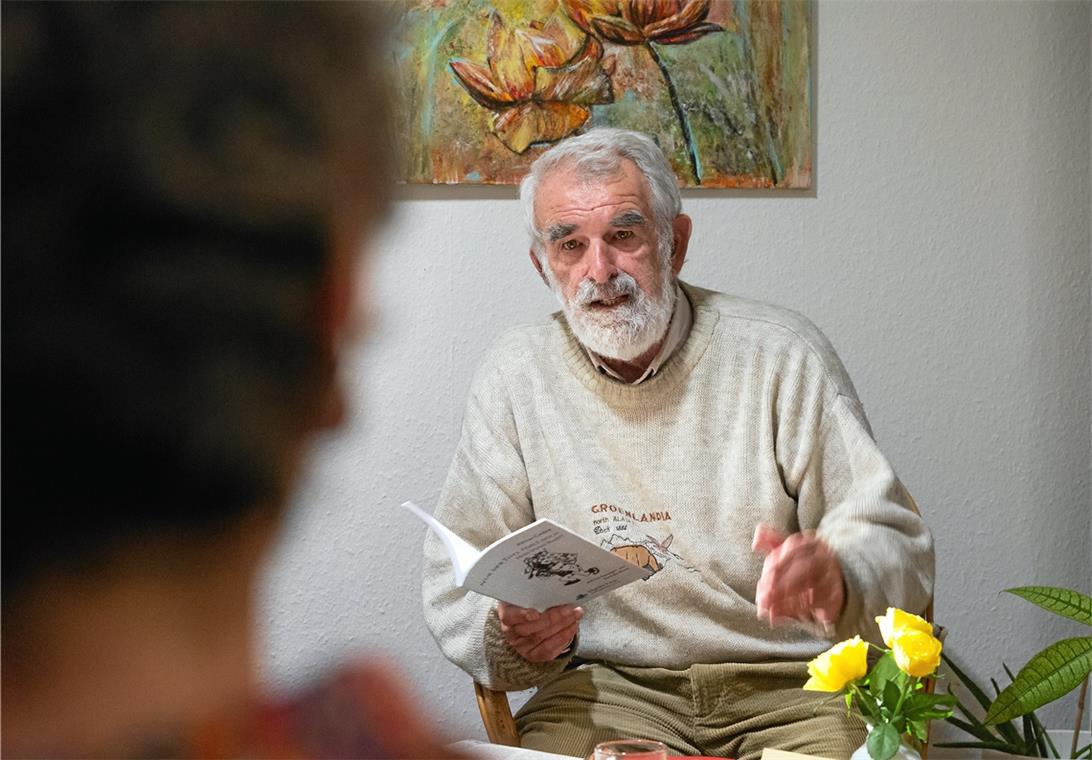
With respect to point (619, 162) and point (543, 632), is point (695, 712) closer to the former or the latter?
point (543, 632)

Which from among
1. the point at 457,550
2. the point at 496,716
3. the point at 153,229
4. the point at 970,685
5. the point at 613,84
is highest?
the point at 613,84

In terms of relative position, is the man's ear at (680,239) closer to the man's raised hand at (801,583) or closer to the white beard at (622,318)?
the white beard at (622,318)

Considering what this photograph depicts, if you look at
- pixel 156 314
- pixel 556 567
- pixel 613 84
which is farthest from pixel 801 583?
pixel 156 314

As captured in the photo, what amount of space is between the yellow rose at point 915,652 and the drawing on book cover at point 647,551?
584mm

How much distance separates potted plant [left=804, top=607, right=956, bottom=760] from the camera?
1.40 metres

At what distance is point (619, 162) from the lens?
211cm

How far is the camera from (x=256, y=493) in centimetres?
24

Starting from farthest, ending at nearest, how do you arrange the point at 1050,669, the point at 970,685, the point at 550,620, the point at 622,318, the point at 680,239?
the point at 970,685 → the point at 680,239 → the point at 622,318 → the point at 1050,669 → the point at 550,620

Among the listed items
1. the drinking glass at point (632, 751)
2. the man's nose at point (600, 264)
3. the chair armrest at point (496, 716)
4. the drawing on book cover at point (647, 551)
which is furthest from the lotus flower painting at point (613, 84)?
the drinking glass at point (632, 751)

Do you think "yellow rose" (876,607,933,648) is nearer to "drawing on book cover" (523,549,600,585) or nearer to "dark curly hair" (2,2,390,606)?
"drawing on book cover" (523,549,600,585)

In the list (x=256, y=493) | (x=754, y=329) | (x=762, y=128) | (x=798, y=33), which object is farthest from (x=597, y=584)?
(x=256, y=493)

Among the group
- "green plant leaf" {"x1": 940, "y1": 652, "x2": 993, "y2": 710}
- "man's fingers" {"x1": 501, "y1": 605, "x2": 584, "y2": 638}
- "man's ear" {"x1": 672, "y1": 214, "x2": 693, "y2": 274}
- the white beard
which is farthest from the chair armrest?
"green plant leaf" {"x1": 940, "y1": 652, "x2": 993, "y2": 710}

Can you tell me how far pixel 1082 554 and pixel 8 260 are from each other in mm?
2639

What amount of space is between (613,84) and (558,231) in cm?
48
